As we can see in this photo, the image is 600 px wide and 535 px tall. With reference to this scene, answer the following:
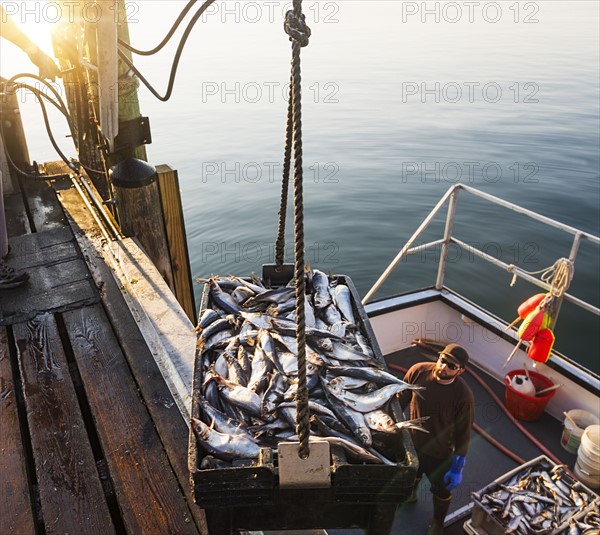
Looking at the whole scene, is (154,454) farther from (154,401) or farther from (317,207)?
(317,207)

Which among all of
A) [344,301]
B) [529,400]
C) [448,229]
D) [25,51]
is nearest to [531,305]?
[529,400]

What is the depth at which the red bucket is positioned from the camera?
6297 millimetres

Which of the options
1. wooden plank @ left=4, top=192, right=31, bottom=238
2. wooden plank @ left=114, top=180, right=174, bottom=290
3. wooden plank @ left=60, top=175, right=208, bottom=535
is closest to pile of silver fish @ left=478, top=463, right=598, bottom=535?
wooden plank @ left=60, top=175, right=208, bottom=535

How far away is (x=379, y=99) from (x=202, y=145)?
1183 centimetres

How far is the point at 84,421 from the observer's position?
3.15 meters

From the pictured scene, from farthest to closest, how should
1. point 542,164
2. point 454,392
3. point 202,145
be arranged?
point 202,145, point 542,164, point 454,392

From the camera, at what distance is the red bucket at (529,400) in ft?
20.7

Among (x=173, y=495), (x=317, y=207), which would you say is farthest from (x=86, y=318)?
(x=317, y=207)

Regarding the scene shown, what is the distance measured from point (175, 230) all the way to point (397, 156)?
→ 16510 millimetres

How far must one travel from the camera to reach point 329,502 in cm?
196

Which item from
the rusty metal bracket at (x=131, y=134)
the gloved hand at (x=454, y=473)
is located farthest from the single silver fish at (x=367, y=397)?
the rusty metal bracket at (x=131, y=134)

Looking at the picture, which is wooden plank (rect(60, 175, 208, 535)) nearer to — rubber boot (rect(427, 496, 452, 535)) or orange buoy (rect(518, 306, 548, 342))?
rubber boot (rect(427, 496, 452, 535))

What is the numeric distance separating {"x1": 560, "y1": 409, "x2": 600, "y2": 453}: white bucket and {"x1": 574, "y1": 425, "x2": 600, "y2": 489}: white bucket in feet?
0.84

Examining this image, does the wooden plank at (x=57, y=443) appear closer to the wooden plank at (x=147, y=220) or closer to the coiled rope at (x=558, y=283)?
the wooden plank at (x=147, y=220)
